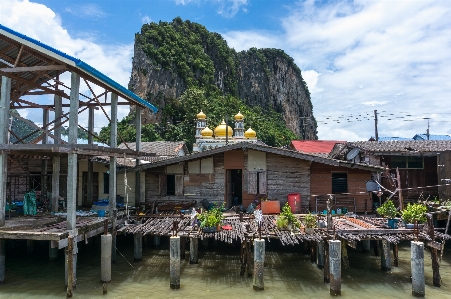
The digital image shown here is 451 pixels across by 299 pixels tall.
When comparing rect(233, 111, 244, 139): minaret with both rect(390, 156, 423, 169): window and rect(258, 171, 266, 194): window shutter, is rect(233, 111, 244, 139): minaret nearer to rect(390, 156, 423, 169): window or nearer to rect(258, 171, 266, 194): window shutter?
rect(390, 156, 423, 169): window

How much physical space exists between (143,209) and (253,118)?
49704 mm

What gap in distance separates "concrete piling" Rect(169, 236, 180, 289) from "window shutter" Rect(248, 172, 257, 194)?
281 inches

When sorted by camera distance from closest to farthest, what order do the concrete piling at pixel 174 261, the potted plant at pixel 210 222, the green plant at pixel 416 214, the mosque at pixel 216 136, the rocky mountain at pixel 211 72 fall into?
1. the concrete piling at pixel 174 261
2. the green plant at pixel 416 214
3. the potted plant at pixel 210 222
4. the mosque at pixel 216 136
5. the rocky mountain at pixel 211 72

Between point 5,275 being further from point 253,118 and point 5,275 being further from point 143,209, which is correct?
point 253,118

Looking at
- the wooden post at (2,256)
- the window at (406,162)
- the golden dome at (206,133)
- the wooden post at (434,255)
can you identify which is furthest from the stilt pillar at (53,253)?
the golden dome at (206,133)

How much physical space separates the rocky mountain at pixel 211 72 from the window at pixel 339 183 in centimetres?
3926

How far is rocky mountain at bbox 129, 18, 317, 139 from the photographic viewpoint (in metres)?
55.3

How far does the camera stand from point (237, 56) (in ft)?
297

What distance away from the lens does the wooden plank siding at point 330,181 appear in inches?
786

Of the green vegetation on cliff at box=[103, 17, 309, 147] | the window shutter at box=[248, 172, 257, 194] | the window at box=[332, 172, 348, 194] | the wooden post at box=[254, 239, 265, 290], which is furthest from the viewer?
the green vegetation on cliff at box=[103, 17, 309, 147]

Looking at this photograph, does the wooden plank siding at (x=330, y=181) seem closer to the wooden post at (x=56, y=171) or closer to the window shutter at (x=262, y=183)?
the window shutter at (x=262, y=183)

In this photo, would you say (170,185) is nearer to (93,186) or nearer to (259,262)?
(93,186)

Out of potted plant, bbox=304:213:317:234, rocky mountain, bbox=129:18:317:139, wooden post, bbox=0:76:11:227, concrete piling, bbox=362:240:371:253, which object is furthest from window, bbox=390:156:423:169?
rocky mountain, bbox=129:18:317:139

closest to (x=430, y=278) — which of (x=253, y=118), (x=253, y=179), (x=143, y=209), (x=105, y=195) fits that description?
(x=253, y=179)
